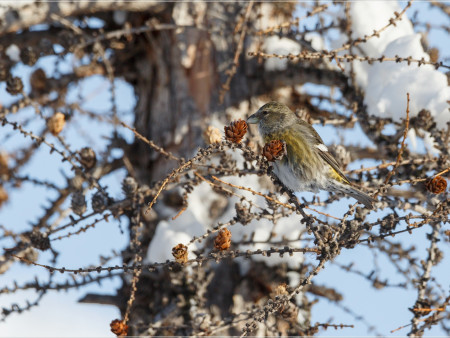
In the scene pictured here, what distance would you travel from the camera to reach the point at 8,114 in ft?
12.4

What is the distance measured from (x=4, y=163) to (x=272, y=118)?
8.68 feet

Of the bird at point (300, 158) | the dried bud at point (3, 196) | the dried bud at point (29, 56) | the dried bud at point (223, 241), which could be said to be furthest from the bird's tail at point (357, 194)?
the dried bud at point (3, 196)

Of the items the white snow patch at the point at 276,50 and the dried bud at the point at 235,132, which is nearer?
the dried bud at the point at 235,132

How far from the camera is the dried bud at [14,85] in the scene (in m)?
3.01

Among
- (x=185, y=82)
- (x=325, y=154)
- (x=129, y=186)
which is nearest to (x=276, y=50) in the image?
(x=185, y=82)

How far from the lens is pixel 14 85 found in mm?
3018

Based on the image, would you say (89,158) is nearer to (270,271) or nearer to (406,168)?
(270,271)

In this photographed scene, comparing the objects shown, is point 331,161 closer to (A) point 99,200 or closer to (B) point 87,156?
(A) point 99,200

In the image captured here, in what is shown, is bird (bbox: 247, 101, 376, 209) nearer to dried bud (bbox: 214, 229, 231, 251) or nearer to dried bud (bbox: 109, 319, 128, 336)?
dried bud (bbox: 214, 229, 231, 251)

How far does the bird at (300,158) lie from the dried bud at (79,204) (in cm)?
104

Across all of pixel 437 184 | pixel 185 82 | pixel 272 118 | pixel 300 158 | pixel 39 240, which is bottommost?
pixel 437 184

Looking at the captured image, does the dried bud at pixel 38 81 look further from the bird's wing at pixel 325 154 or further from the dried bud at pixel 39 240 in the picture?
the bird's wing at pixel 325 154

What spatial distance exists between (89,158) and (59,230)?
27.3 inches

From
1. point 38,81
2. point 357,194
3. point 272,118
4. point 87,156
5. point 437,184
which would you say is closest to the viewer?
point 437,184
